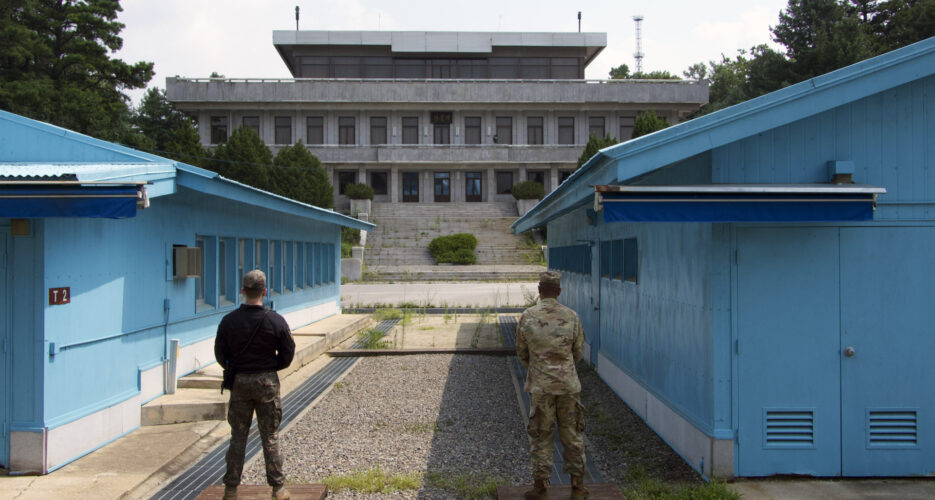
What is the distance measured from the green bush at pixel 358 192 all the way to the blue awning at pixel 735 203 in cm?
4454

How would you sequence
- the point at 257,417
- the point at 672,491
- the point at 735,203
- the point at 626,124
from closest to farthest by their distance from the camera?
the point at 257,417, the point at 735,203, the point at 672,491, the point at 626,124

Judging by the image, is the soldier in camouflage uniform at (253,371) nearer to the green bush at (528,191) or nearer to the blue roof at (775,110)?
the blue roof at (775,110)

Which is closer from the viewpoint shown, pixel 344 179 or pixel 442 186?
pixel 344 179

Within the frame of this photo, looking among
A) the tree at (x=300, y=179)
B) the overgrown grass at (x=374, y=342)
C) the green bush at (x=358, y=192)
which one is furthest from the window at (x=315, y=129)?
the overgrown grass at (x=374, y=342)

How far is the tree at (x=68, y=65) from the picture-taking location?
1639 inches

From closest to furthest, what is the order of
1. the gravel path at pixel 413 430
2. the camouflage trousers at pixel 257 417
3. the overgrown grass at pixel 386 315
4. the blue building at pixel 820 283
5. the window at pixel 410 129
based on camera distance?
the camouflage trousers at pixel 257 417 < the blue building at pixel 820 283 < the gravel path at pixel 413 430 < the overgrown grass at pixel 386 315 < the window at pixel 410 129

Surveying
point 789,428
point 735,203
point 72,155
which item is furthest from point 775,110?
point 72,155

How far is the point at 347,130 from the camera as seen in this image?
2170 inches

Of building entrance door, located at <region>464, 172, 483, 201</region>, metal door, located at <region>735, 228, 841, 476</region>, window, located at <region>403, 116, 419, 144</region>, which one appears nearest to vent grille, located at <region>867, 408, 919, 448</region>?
metal door, located at <region>735, 228, 841, 476</region>

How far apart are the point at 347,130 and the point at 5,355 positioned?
49346mm

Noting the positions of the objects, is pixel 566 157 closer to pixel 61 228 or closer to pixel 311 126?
pixel 311 126

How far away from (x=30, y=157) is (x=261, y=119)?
158ft

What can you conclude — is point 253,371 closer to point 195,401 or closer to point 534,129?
point 195,401

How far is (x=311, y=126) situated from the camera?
5491cm
